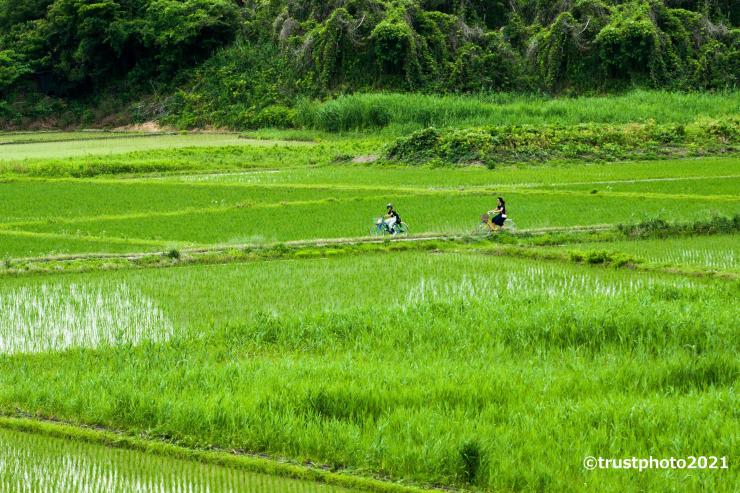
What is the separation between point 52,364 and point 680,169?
15.9 m

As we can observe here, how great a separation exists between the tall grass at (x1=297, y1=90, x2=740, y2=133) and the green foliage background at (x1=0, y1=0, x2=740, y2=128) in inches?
70.8

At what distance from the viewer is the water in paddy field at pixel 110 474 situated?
5508 millimetres

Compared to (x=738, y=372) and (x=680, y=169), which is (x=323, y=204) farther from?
(x=738, y=372)

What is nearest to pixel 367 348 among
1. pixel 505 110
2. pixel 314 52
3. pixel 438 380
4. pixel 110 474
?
pixel 438 380

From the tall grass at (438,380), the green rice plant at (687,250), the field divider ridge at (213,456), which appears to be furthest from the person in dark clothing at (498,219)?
the field divider ridge at (213,456)

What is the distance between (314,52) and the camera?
111ft

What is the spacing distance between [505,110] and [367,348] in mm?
22112

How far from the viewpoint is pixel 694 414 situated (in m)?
5.90

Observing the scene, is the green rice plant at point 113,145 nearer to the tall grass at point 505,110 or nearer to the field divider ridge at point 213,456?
the tall grass at point 505,110

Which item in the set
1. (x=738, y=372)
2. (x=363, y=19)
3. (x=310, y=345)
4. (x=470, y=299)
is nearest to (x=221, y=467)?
(x=310, y=345)

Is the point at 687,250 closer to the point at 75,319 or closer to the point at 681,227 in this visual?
the point at 681,227

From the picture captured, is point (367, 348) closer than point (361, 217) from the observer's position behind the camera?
Yes

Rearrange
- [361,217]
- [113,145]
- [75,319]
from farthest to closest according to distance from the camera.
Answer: [113,145] → [361,217] → [75,319]

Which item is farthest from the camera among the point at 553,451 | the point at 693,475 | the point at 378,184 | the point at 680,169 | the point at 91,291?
the point at 680,169
